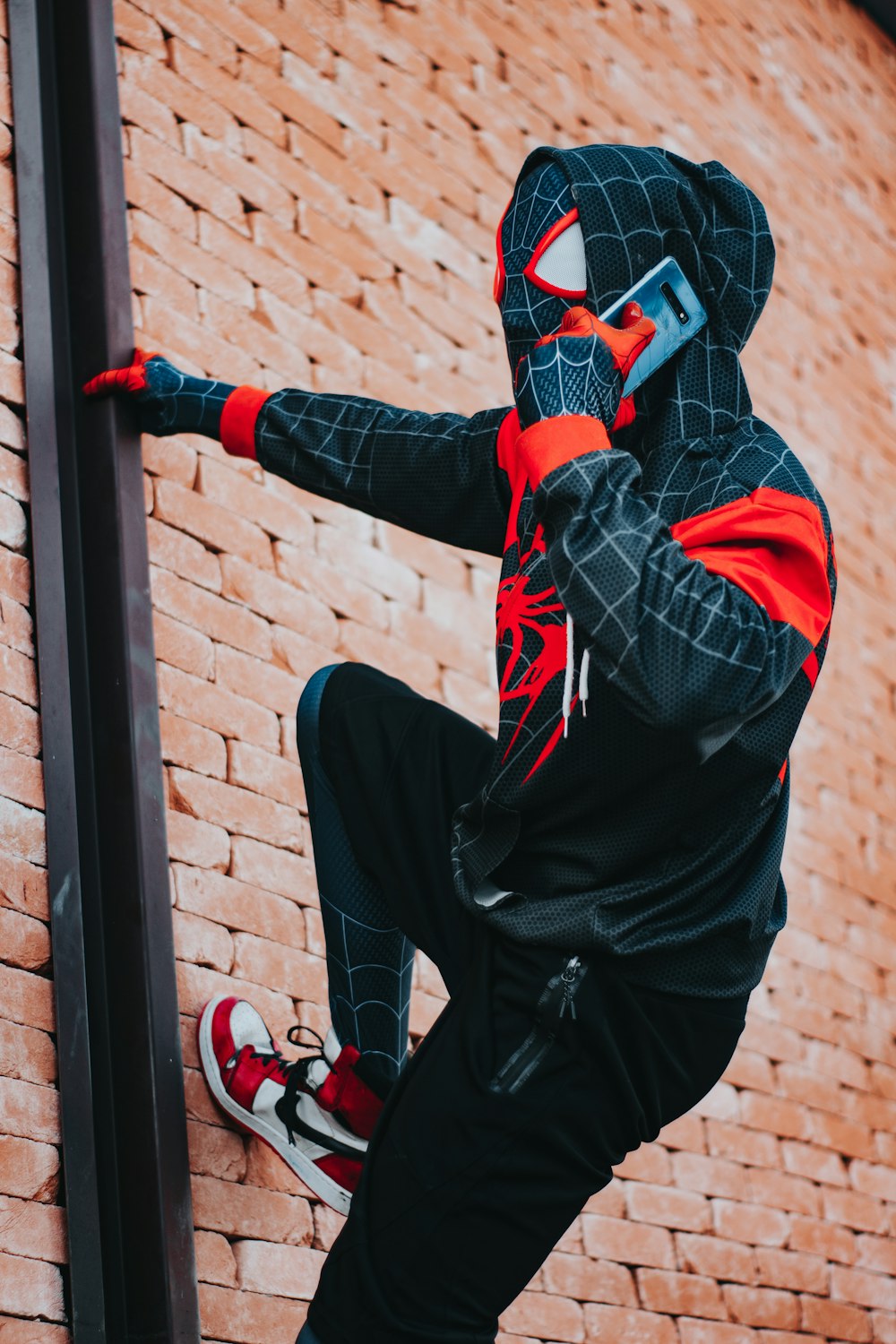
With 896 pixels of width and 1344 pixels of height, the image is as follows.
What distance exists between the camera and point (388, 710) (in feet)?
6.29

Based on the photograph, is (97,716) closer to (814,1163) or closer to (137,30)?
(137,30)

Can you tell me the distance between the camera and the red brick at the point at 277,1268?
215cm

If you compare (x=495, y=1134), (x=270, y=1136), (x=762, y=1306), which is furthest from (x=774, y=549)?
(x=762, y=1306)

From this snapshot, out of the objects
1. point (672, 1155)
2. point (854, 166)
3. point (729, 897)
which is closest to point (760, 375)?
point (854, 166)

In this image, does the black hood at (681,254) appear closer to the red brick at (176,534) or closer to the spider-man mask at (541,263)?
the spider-man mask at (541,263)

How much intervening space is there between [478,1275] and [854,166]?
14.1 ft

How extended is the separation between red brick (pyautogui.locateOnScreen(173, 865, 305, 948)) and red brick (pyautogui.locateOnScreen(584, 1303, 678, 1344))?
2.83 feet

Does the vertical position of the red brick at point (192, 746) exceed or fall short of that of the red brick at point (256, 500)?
it falls short

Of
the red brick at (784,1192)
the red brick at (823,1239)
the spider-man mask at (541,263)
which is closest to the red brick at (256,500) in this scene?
the spider-man mask at (541,263)

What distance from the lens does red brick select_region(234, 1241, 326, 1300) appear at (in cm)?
215

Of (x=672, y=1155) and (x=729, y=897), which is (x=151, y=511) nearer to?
(x=729, y=897)

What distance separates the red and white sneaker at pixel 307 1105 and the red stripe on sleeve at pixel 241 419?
79 cm

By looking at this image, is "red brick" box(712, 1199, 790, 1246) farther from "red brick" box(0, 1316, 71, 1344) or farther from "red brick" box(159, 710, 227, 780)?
"red brick" box(0, 1316, 71, 1344)

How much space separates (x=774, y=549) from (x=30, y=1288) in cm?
122
